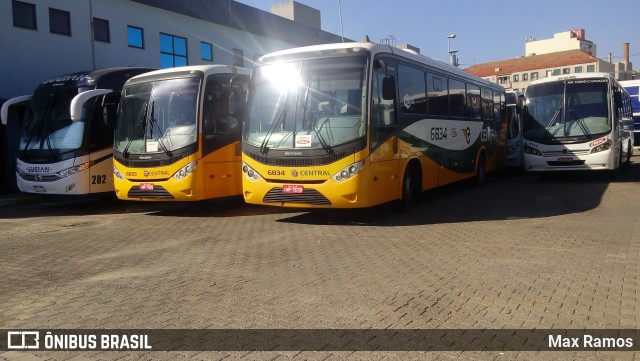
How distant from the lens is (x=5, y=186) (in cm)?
1705

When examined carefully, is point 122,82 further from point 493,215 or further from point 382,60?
point 493,215

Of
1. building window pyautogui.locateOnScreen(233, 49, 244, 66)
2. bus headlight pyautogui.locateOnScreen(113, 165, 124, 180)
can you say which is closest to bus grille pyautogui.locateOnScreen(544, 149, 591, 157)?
bus headlight pyautogui.locateOnScreen(113, 165, 124, 180)

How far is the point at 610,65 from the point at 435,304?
101 metres

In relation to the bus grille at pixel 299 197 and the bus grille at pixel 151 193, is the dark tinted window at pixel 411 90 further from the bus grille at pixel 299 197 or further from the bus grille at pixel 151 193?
the bus grille at pixel 151 193

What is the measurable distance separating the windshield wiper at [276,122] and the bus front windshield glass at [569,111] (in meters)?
9.41

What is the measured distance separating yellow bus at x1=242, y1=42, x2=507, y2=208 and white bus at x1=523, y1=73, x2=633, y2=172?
6215 millimetres

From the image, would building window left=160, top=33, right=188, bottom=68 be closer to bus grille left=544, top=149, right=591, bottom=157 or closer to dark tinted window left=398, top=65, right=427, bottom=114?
dark tinted window left=398, top=65, right=427, bottom=114

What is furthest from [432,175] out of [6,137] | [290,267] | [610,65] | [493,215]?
[610,65]

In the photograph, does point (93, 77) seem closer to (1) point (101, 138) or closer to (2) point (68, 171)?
(1) point (101, 138)

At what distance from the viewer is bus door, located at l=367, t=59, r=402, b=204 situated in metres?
9.37

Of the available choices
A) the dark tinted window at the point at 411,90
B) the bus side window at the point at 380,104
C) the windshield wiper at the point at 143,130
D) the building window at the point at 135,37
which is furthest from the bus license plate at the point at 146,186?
the building window at the point at 135,37

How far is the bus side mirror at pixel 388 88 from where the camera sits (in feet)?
31.4

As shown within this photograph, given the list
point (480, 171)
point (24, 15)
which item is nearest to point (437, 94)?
point (480, 171)

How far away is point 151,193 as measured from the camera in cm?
1116
